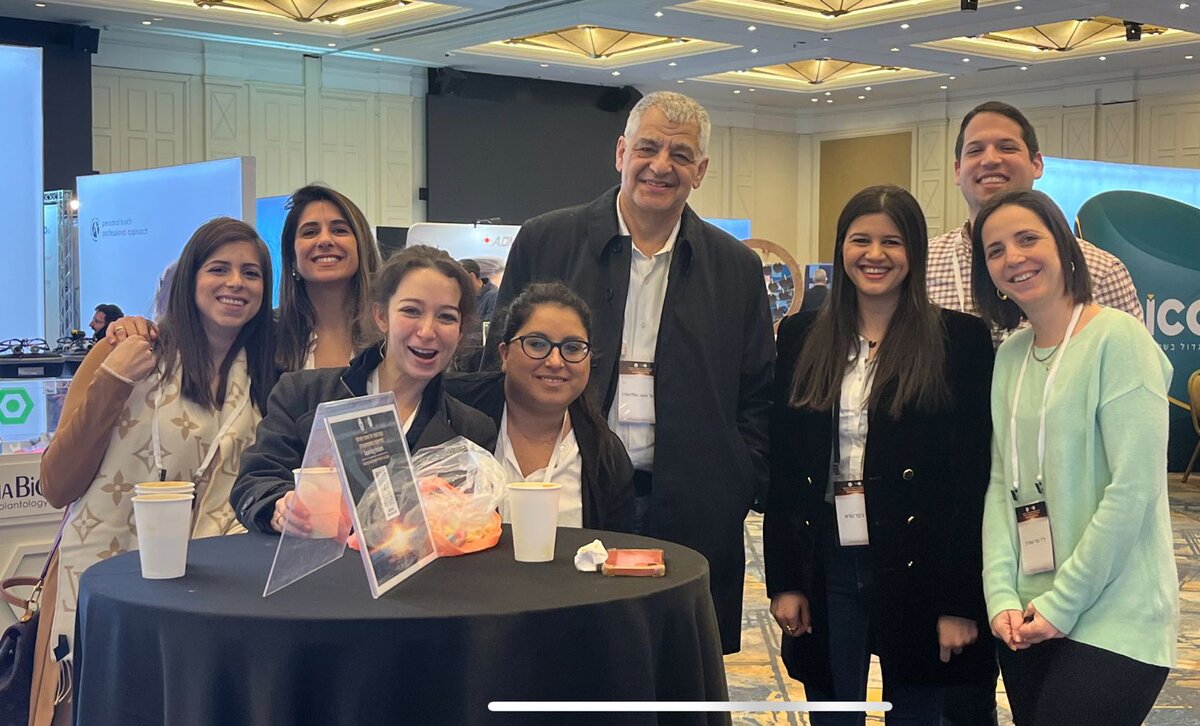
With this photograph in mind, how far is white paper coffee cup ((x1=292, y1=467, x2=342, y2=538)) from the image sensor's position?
172 centimetres

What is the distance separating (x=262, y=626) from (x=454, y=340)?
2.71ft

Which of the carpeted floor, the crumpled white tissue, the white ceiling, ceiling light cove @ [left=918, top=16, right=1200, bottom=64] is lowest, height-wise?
the carpeted floor

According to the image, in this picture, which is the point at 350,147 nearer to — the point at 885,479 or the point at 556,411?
the point at 556,411

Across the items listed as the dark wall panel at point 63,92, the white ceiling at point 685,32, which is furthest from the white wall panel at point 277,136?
the dark wall panel at point 63,92

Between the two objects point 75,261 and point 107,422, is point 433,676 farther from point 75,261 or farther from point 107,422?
point 75,261

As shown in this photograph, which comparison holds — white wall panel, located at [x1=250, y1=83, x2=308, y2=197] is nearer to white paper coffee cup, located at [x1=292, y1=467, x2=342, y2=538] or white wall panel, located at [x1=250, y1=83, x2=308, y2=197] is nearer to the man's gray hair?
the man's gray hair

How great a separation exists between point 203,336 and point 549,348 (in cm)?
80

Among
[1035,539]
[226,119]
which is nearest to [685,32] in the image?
[226,119]

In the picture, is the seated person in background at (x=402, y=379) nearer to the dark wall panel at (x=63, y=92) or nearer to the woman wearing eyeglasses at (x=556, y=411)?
the woman wearing eyeglasses at (x=556, y=411)

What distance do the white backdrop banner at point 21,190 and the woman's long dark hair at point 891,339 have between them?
7105 mm

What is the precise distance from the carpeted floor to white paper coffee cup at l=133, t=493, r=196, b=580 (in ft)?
8.51

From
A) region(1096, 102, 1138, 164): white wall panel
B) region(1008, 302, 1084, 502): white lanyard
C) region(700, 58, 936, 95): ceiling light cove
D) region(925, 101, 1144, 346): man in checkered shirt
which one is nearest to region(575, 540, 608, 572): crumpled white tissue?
region(1008, 302, 1084, 502): white lanyard

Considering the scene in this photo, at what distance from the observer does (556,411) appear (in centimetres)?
246

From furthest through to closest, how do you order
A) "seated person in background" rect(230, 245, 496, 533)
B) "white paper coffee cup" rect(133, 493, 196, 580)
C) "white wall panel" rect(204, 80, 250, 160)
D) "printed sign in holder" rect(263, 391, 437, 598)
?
"white wall panel" rect(204, 80, 250, 160), "seated person in background" rect(230, 245, 496, 533), "white paper coffee cup" rect(133, 493, 196, 580), "printed sign in holder" rect(263, 391, 437, 598)
